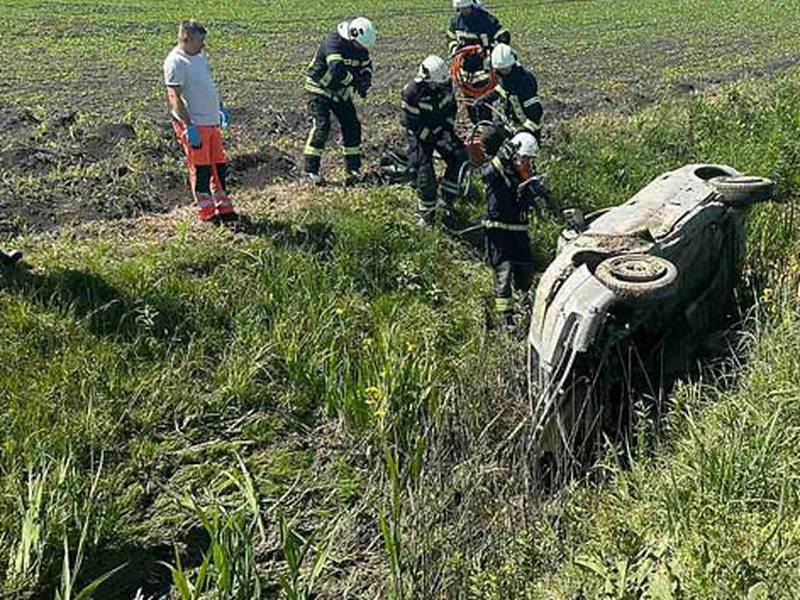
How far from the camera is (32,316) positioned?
18.3 feet

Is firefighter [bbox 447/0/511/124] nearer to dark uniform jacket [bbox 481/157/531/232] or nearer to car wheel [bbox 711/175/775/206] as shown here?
dark uniform jacket [bbox 481/157/531/232]

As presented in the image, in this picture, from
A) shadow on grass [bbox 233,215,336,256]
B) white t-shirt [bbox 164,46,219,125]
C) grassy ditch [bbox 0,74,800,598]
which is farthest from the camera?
shadow on grass [bbox 233,215,336,256]

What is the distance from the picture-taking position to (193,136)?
685cm

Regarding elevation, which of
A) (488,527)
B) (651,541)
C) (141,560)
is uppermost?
(651,541)

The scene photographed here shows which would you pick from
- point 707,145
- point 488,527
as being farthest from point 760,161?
point 488,527

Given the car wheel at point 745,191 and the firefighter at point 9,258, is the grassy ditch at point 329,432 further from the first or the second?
→ the car wheel at point 745,191

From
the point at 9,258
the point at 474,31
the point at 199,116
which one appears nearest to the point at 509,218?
the point at 199,116

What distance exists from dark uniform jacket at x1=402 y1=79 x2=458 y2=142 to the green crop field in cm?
72

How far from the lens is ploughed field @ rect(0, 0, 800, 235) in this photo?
873 cm

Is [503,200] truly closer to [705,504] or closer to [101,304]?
[101,304]

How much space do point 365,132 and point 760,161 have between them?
14.8 feet

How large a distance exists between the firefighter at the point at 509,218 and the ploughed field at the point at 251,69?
9.27 ft

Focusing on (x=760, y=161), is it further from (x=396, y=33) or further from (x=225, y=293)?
(x=396, y=33)

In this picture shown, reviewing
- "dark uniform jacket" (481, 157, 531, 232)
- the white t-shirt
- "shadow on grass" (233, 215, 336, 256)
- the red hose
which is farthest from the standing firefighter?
the red hose
